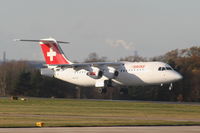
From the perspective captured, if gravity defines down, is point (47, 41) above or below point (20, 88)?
above

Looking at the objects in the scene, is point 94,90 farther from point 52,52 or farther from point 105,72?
point 105,72

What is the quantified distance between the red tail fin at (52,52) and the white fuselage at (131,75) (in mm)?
1802

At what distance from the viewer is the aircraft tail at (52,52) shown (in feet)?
269

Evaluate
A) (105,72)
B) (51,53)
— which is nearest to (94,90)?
(51,53)

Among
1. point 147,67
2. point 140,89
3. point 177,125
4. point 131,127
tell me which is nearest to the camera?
point 131,127

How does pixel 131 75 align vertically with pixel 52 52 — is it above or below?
below

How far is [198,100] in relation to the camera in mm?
87562

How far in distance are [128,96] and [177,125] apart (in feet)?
168

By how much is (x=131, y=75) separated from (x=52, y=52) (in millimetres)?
13325

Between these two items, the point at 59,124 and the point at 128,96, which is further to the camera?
the point at 128,96

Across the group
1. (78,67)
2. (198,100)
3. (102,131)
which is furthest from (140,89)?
(102,131)

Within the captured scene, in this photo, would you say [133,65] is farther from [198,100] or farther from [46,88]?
[46,88]

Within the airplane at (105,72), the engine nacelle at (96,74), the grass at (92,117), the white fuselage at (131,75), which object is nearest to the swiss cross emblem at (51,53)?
the airplane at (105,72)

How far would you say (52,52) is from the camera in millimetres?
82250
